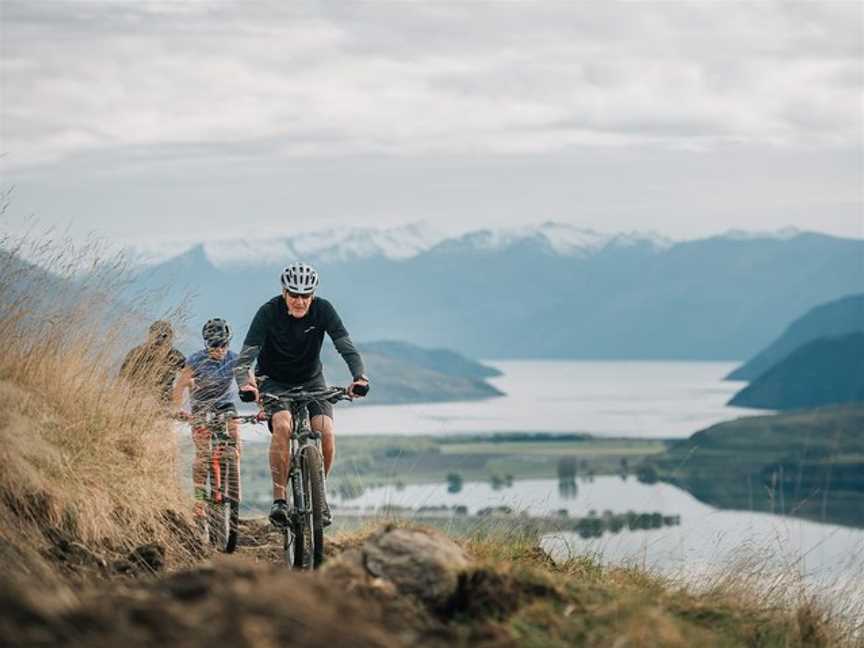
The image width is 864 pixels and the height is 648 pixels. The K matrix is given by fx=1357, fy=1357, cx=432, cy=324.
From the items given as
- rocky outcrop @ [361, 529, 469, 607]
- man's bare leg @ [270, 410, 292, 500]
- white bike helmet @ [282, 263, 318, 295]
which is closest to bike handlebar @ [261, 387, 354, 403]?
man's bare leg @ [270, 410, 292, 500]

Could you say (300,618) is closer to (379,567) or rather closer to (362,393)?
(379,567)

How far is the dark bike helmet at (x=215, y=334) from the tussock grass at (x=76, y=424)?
70 centimetres

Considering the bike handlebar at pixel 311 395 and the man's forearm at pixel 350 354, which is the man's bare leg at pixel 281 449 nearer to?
the bike handlebar at pixel 311 395

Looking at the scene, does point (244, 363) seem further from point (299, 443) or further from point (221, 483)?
point (221, 483)

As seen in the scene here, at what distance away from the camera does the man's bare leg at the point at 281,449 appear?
36.3ft

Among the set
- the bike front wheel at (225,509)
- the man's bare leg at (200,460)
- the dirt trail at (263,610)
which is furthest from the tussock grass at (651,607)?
the man's bare leg at (200,460)

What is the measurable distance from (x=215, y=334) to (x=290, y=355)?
183 cm

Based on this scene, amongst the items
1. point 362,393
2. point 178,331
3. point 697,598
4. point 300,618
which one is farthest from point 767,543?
point 300,618

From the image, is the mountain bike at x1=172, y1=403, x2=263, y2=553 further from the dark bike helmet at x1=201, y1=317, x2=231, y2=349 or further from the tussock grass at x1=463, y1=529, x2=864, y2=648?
the tussock grass at x1=463, y1=529, x2=864, y2=648

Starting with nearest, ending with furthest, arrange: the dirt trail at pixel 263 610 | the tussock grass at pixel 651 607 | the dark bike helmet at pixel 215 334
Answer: the dirt trail at pixel 263 610 → the tussock grass at pixel 651 607 → the dark bike helmet at pixel 215 334

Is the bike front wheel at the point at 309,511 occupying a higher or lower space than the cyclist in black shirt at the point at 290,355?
lower

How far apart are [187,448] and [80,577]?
3.31m

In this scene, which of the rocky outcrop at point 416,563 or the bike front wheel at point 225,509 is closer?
the rocky outcrop at point 416,563

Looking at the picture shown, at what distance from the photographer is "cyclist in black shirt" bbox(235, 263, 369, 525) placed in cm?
1105
